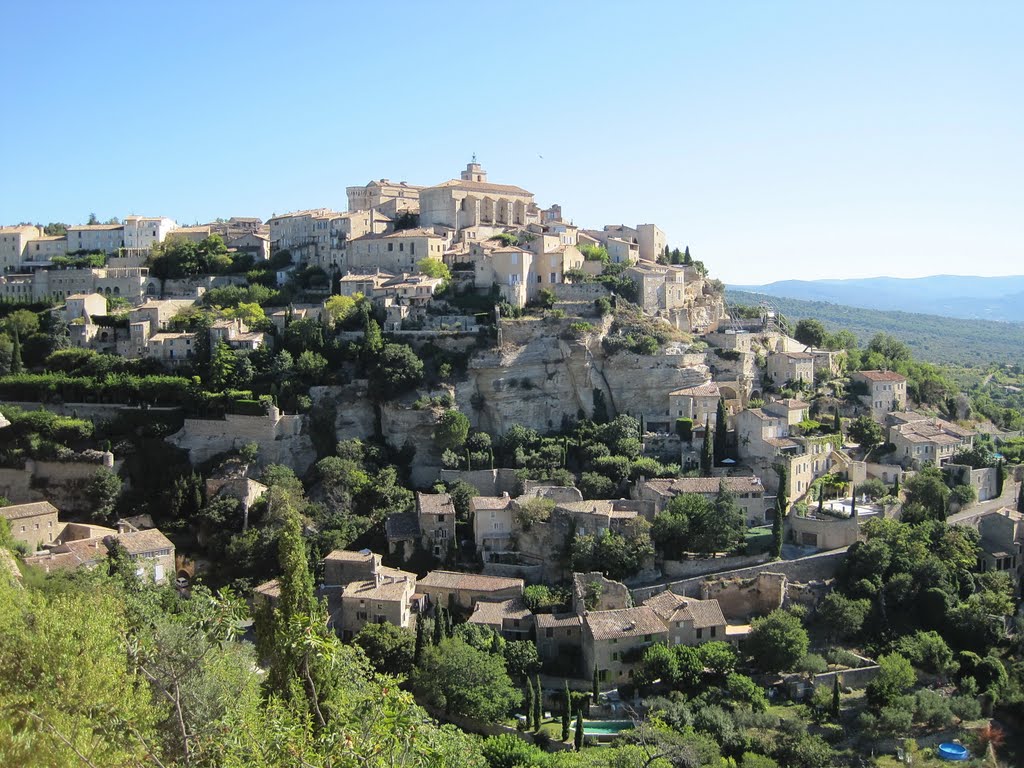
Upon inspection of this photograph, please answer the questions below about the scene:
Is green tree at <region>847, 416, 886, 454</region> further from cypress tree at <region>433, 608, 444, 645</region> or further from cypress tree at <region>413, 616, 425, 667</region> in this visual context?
cypress tree at <region>413, 616, 425, 667</region>

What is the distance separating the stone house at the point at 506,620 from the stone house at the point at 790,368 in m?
20.9

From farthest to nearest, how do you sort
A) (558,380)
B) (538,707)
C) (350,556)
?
(558,380) < (350,556) < (538,707)

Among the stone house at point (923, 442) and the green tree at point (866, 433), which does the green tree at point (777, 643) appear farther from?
the stone house at point (923, 442)

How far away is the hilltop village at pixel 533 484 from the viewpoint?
30.2 metres

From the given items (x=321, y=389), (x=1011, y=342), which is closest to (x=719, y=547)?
(x=321, y=389)

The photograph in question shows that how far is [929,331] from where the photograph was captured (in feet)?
575

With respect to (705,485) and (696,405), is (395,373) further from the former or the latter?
(705,485)

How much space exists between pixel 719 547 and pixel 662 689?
268 inches

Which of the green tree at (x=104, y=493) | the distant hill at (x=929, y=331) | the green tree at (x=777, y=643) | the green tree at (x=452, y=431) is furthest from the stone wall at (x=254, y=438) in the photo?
the distant hill at (x=929, y=331)

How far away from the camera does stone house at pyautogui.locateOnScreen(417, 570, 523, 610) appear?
114ft

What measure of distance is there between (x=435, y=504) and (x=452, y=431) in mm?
4396

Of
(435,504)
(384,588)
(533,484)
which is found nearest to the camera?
(384,588)

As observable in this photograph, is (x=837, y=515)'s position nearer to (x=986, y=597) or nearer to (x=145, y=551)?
(x=986, y=597)

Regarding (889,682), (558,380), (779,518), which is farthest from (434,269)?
(889,682)
